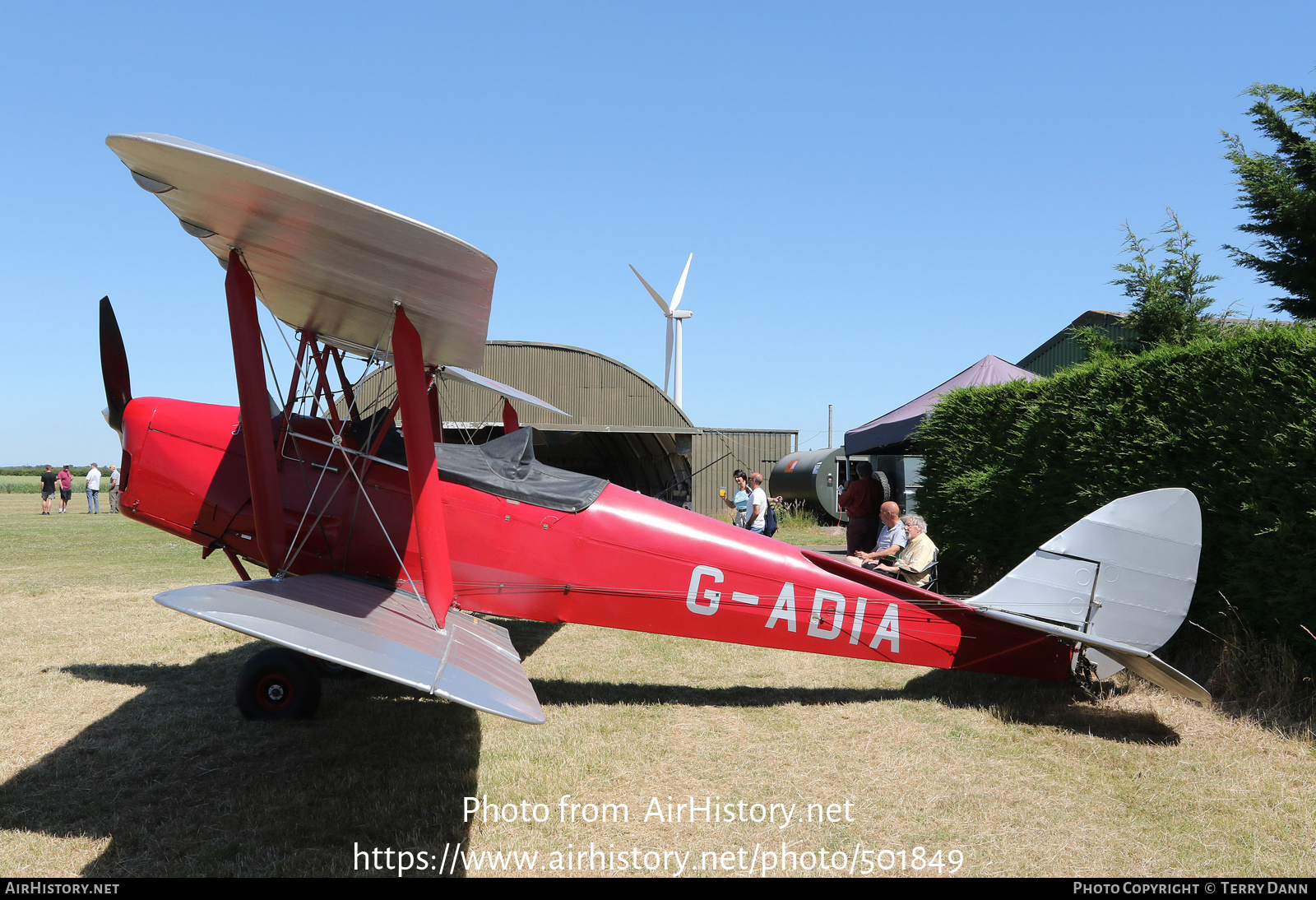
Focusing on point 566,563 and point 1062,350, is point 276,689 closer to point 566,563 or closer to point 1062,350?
point 566,563

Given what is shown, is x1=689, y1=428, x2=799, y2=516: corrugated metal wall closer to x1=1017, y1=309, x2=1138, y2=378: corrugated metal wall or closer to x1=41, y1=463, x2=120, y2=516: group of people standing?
x1=1017, y1=309, x2=1138, y2=378: corrugated metal wall

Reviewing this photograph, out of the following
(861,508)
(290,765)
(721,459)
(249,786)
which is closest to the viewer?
(249,786)

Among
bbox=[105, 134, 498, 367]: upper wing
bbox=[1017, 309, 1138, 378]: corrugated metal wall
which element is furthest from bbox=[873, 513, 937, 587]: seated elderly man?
bbox=[1017, 309, 1138, 378]: corrugated metal wall

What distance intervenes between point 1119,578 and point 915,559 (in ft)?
7.17

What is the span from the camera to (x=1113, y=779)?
13.2 ft

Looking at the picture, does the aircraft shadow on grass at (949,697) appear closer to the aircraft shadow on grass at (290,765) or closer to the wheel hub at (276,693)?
the aircraft shadow on grass at (290,765)

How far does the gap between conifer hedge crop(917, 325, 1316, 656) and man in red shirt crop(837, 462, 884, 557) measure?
2.43 meters

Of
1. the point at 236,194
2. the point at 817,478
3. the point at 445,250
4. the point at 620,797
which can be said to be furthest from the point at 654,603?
the point at 817,478

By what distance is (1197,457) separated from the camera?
211 inches

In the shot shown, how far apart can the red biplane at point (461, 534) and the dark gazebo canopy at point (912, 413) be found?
5226 millimetres

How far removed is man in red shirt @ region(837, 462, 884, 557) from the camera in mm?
10617

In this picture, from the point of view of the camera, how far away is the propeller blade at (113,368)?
18.4 feet

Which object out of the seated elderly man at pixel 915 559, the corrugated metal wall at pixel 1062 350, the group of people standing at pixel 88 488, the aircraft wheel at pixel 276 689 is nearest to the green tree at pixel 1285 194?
the corrugated metal wall at pixel 1062 350

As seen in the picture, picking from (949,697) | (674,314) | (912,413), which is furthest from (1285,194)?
(674,314)
